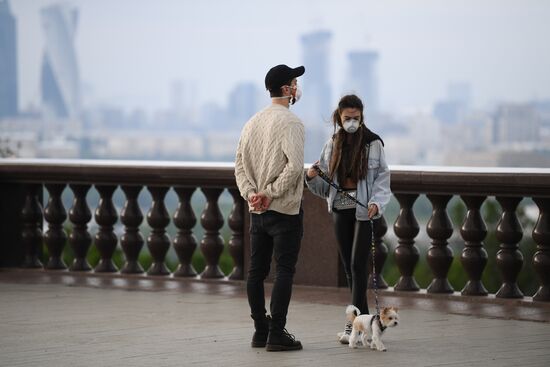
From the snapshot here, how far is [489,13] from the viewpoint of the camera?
17638 centimetres

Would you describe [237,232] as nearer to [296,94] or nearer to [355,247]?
[355,247]

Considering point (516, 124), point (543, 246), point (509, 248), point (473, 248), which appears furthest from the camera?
point (516, 124)

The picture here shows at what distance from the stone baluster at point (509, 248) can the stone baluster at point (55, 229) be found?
462 cm

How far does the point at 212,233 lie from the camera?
449 inches

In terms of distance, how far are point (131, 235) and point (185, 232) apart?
617mm

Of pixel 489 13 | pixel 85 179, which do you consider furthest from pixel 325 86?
pixel 85 179

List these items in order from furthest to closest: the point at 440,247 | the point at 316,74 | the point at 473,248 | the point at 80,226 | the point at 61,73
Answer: the point at 316,74
the point at 61,73
the point at 80,226
the point at 440,247
the point at 473,248

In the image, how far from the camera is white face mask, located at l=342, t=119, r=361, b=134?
7.84 meters

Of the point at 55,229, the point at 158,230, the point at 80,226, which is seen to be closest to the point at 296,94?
the point at 158,230

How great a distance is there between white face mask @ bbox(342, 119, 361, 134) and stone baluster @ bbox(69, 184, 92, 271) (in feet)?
15.4

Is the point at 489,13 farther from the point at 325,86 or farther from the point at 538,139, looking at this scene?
the point at 538,139

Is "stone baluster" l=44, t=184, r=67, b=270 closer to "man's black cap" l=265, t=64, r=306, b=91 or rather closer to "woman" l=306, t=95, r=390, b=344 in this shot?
"woman" l=306, t=95, r=390, b=344

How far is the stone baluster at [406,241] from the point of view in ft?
34.4

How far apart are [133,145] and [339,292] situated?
143 m
